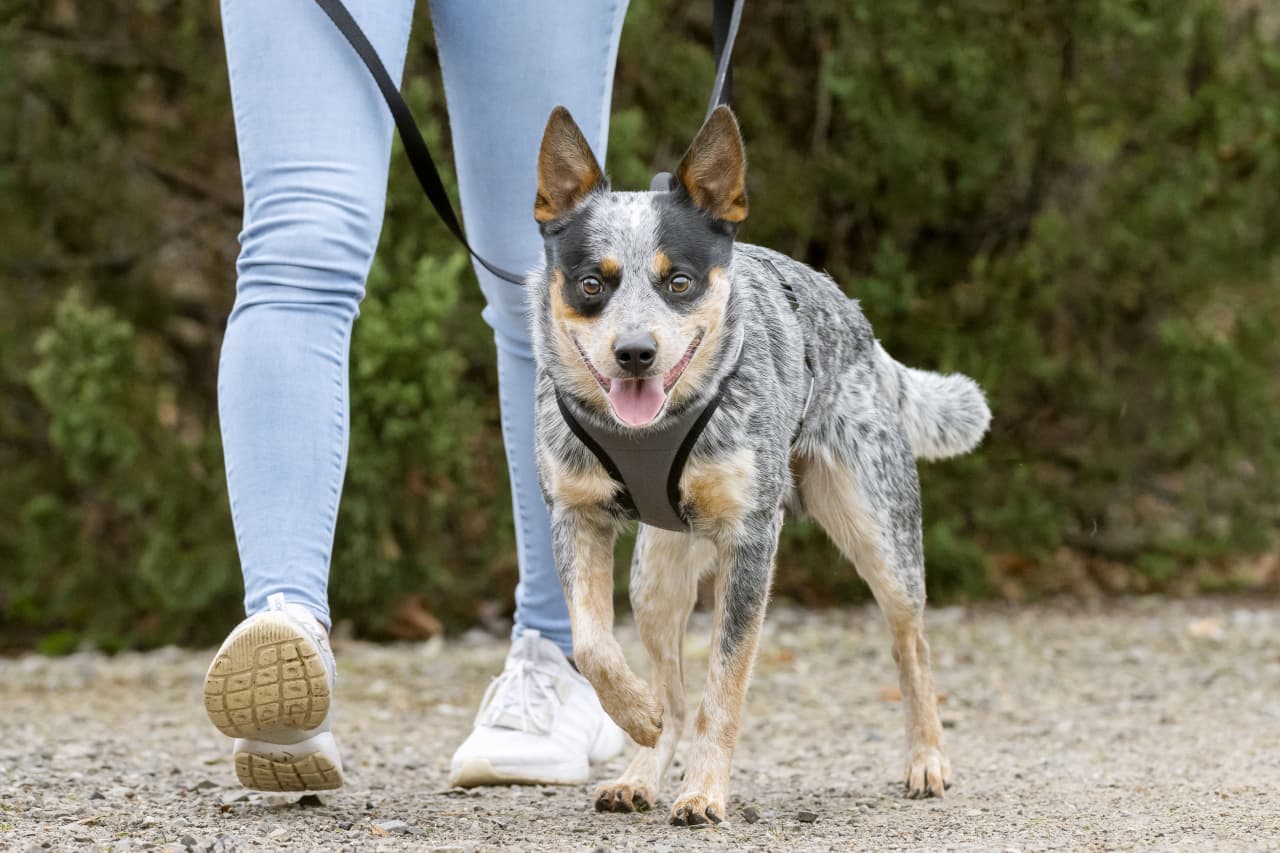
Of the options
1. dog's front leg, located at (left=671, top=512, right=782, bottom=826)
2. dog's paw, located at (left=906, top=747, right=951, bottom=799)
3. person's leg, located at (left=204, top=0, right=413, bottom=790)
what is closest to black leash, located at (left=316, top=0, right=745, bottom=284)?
person's leg, located at (left=204, top=0, right=413, bottom=790)

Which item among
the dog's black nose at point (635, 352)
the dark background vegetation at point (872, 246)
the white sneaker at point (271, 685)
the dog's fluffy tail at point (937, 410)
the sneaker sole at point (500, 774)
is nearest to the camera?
the white sneaker at point (271, 685)

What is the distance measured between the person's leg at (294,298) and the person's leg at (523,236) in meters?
0.37

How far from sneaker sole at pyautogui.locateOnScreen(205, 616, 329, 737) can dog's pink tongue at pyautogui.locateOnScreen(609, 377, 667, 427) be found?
733 millimetres

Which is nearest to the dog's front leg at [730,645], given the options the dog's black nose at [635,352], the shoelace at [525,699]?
the dog's black nose at [635,352]

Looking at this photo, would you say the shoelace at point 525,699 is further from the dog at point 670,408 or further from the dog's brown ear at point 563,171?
the dog's brown ear at point 563,171

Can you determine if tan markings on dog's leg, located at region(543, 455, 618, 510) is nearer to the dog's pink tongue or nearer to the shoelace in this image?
the dog's pink tongue

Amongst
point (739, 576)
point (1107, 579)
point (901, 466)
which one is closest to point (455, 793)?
point (739, 576)

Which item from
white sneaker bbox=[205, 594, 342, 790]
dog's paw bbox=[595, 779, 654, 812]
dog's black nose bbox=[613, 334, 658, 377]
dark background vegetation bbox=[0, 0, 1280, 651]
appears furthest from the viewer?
dark background vegetation bbox=[0, 0, 1280, 651]

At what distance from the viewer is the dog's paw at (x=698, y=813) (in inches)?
118

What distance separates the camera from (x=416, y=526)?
5.97 meters

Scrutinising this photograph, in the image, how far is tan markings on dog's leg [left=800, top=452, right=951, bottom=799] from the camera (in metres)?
3.52

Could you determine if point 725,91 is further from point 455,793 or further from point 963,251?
point 963,251

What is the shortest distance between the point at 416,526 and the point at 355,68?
3216 millimetres

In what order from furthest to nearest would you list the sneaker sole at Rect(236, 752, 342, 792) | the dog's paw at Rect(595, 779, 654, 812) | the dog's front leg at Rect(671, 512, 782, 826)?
the dog's paw at Rect(595, 779, 654, 812), the dog's front leg at Rect(671, 512, 782, 826), the sneaker sole at Rect(236, 752, 342, 792)
